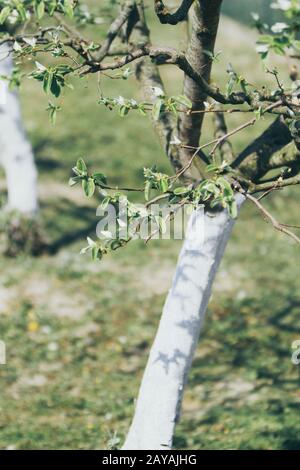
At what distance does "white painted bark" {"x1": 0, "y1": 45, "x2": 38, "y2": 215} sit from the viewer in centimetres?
923

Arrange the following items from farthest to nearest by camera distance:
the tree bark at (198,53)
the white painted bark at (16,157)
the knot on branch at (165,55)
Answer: the white painted bark at (16,157) → the tree bark at (198,53) → the knot on branch at (165,55)

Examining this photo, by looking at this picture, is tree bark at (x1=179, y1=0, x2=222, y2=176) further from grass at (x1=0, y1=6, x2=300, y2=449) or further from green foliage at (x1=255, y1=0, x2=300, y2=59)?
grass at (x1=0, y1=6, x2=300, y2=449)

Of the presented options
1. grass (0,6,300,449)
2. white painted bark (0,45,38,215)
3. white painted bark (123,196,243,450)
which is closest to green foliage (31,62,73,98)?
white painted bark (123,196,243,450)

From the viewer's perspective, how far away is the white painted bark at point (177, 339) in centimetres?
459

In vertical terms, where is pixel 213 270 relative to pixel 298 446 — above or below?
above

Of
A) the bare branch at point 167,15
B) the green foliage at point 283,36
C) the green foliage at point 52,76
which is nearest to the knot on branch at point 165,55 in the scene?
the bare branch at point 167,15

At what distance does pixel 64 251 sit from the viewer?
10.2m

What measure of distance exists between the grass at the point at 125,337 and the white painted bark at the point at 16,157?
84cm

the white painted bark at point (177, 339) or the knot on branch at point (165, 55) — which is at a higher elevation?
the knot on branch at point (165, 55)

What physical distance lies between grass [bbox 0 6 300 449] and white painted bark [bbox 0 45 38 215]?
0.84m

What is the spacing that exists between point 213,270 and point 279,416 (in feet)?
7.31

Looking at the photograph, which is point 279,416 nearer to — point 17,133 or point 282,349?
point 282,349

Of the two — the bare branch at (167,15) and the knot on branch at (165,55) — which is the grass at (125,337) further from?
the bare branch at (167,15)
